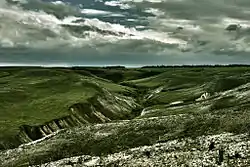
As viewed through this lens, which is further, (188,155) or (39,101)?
(39,101)

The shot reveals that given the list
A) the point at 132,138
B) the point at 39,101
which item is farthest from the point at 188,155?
the point at 39,101

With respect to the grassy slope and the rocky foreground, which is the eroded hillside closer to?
the rocky foreground

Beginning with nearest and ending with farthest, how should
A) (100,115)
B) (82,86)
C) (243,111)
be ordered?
(243,111)
(100,115)
(82,86)

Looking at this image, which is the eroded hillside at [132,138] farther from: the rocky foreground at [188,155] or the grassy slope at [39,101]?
the grassy slope at [39,101]

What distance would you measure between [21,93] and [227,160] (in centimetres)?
12251

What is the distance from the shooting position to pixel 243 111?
2386 inches

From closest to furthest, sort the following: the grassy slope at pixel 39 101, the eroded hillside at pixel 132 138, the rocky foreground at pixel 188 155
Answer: the rocky foreground at pixel 188 155 → the eroded hillside at pixel 132 138 → the grassy slope at pixel 39 101

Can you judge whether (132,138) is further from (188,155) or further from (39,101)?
(39,101)

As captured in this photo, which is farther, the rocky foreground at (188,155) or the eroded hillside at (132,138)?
the eroded hillside at (132,138)

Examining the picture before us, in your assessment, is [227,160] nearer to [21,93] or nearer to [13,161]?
[13,161]

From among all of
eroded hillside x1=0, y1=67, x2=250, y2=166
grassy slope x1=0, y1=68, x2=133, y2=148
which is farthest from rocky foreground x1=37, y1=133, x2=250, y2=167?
grassy slope x1=0, y1=68, x2=133, y2=148

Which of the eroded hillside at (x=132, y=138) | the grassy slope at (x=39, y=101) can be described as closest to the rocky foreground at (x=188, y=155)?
the eroded hillside at (x=132, y=138)

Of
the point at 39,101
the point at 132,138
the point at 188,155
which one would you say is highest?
the point at 188,155

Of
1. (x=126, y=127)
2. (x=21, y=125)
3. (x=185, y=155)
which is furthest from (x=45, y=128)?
(x=185, y=155)
